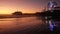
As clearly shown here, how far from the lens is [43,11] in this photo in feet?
16.7

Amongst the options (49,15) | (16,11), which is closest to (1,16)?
(16,11)

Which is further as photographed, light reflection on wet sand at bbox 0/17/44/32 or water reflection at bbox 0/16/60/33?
light reflection on wet sand at bbox 0/17/44/32

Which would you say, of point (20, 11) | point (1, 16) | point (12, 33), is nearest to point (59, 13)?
point (20, 11)

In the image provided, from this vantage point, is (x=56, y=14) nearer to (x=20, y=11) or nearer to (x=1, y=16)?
(x=20, y=11)

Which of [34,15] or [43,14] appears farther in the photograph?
[34,15]

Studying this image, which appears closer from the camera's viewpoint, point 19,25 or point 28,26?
point 28,26

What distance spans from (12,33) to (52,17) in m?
2.46

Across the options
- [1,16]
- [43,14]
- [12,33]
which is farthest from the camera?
[1,16]

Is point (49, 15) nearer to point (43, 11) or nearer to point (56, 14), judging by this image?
point (56, 14)

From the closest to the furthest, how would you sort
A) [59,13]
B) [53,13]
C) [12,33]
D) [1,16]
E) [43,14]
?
[12,33], [53,13], [59,13], [43,14], [1,16]

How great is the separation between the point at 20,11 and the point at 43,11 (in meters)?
0.67

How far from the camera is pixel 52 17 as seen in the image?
442cm

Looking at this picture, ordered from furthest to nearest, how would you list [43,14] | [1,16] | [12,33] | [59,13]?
[1,16] → [43,14] → [59,13] → [12,33]

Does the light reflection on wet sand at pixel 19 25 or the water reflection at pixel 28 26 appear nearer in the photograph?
the water reflection at pixel 28 26
